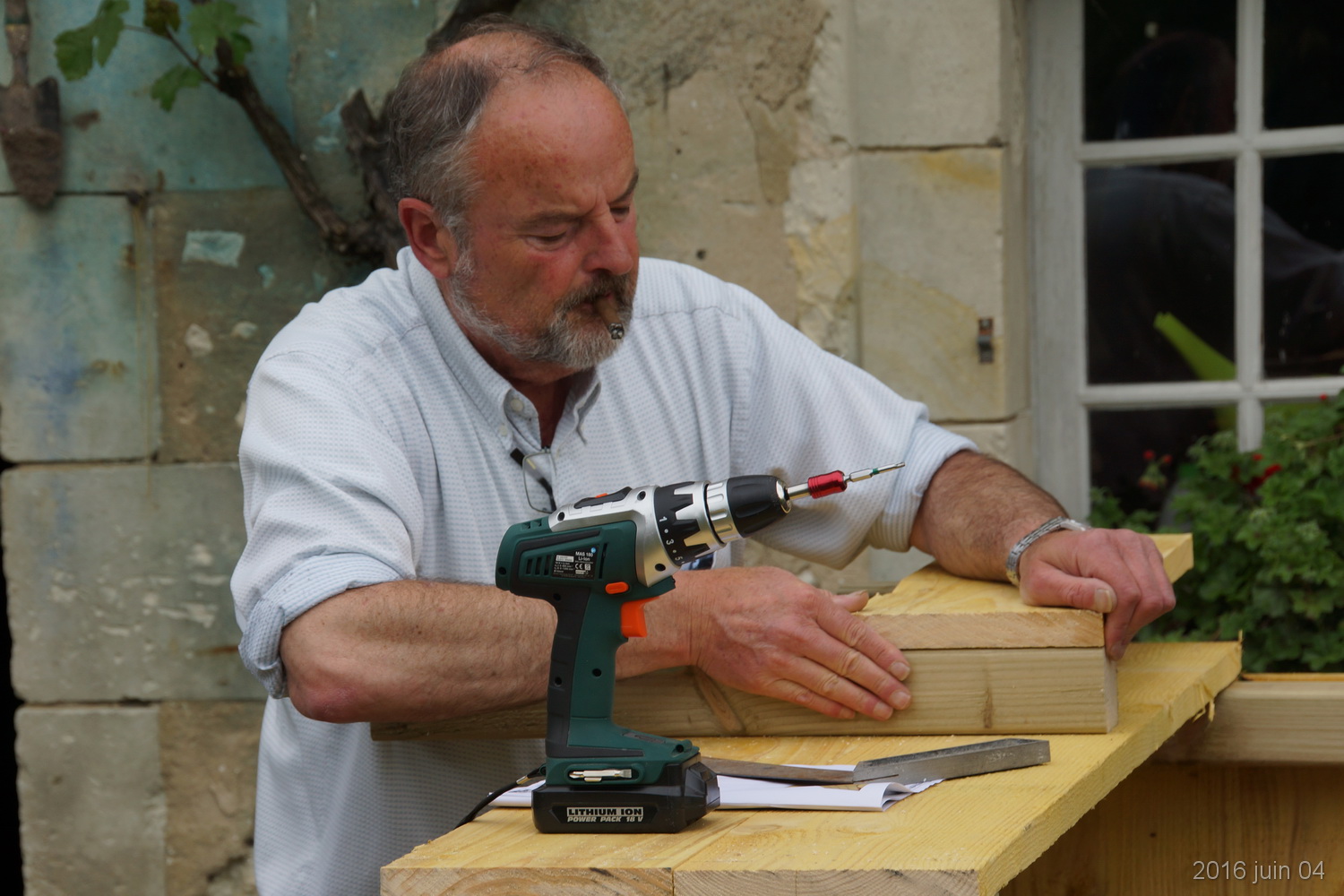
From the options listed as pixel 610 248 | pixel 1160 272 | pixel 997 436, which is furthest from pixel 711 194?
pixel 610 248

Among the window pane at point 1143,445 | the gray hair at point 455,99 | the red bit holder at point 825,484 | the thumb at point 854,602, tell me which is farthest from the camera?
the window pane at point 1143,445

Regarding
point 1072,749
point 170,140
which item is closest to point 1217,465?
point 1072,749

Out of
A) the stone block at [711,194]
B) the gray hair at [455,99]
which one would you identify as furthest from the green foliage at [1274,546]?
the gray hair at [455,99]

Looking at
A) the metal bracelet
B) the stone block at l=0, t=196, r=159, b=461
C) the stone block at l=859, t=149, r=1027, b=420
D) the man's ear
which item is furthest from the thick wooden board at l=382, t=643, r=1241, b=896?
the stone block at l=0, t=196, r=159, b=461

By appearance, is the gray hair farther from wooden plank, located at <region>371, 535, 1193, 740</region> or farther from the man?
wooden plank, located at <region>371, 535, 1193, 740</region>

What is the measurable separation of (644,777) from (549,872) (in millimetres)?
156

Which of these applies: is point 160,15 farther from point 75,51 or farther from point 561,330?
point 561,330

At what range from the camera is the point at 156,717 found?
346 cm

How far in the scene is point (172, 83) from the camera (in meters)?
3.27

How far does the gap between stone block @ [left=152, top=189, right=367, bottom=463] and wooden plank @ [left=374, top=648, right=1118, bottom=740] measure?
74.3 inches

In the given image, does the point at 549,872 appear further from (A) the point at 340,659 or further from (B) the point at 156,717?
(B) the point at 156,717

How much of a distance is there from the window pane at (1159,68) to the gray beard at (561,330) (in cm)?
185

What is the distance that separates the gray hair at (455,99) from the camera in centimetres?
199

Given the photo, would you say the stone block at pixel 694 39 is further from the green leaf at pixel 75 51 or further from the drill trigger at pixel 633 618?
the drill trigger at pixel 633 618
